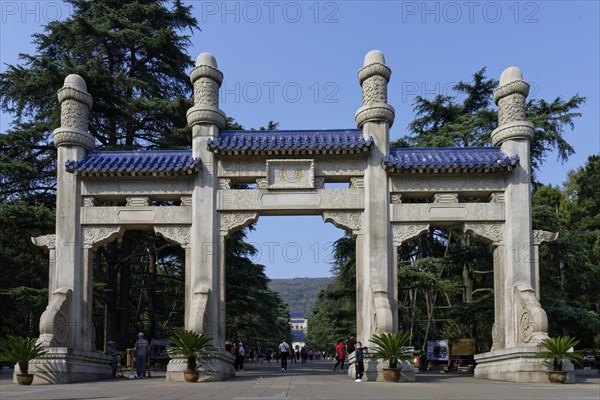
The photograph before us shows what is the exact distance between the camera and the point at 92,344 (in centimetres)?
1711

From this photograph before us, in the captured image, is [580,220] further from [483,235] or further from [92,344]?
[92,344]

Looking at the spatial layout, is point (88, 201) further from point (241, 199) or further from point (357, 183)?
point (357, 183)

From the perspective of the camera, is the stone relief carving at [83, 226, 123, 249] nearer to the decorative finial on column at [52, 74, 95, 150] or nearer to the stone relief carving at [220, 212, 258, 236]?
the decorative finial on column at [52, 74, 95, 150]

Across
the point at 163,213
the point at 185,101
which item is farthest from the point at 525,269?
the point at 185,101

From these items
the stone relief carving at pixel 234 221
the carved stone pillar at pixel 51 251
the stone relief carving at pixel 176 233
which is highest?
the stone relief carving at pixel 234 221

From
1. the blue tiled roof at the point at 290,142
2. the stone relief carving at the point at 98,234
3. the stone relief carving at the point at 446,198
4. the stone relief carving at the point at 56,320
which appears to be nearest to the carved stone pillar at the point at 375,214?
the blue tiled roof at the point at 290,142

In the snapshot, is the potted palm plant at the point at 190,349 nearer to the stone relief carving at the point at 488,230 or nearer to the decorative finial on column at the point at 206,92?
the decorative finial on column at the point at 206,92

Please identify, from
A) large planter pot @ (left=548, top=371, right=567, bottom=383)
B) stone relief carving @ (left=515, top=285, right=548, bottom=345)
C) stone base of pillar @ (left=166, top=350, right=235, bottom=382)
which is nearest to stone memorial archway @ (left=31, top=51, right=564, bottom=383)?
stone relief carving @ (left=515, top=285, right=548, bottom=345)

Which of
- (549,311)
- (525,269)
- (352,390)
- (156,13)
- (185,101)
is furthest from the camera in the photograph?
(156,13)

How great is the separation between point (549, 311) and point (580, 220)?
14.4m

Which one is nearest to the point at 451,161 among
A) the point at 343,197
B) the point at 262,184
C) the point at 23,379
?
the point at 343,197

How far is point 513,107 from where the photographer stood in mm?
17016

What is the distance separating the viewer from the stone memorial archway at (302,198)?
1647 centimetres

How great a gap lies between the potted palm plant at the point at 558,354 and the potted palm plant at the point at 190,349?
7.46 m
